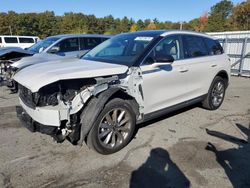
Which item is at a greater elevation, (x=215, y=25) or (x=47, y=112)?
(x=215, y=25)

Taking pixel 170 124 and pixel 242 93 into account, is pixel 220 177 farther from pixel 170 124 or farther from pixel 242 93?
pixel 242 93

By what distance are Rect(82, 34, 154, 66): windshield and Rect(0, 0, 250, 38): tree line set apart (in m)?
59.2

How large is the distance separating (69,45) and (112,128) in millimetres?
6341

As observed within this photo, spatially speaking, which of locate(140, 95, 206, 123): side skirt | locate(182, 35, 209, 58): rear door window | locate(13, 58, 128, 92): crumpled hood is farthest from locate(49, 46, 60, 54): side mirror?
locate(140, 95, 206, 123): side skirt

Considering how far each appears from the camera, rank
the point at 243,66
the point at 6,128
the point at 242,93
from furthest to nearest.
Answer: the point at 243,66 < the point at 242,93 < the point at 6,128

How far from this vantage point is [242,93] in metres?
8.14

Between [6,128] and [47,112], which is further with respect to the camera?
[6,128]

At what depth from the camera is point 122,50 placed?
437 cm

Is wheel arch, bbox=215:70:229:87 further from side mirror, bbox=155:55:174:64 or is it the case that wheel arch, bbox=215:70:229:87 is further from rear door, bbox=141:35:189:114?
side mirror, bbox=155:55:174:64

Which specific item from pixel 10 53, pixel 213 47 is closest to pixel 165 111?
pixel 213 47

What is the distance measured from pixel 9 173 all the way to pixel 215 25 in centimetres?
6408

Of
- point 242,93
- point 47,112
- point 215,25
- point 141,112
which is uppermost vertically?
point 215,25

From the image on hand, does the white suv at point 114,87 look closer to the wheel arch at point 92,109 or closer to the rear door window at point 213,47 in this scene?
the wheel arch at point 92,109

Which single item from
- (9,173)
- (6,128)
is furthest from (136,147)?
(6,128)
